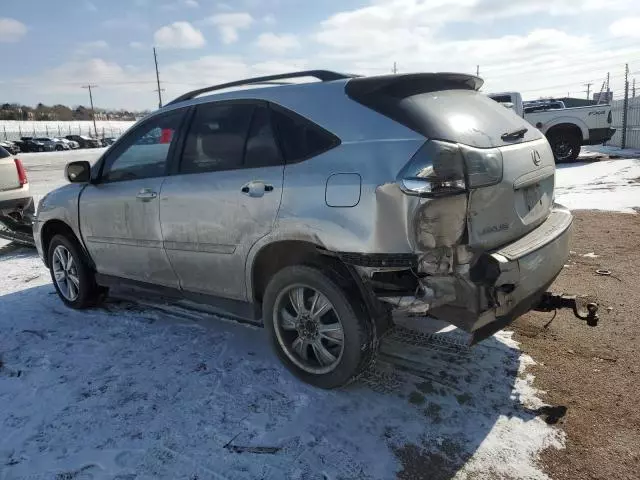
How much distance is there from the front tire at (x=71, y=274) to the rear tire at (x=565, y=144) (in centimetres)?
1498

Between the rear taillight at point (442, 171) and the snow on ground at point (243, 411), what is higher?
the rear taillight at point (442, 171)

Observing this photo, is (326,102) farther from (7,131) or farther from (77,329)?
(7,131)

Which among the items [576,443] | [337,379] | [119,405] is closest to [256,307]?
[337,379]

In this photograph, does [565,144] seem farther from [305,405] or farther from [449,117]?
→ [305,405]

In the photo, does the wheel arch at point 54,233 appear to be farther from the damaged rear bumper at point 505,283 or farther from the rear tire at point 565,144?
the rear tire at point 565,144

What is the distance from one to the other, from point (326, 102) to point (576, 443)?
2.36 metres

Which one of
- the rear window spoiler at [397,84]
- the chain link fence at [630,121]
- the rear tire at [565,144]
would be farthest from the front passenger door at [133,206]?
the chain link fence at [630,121]

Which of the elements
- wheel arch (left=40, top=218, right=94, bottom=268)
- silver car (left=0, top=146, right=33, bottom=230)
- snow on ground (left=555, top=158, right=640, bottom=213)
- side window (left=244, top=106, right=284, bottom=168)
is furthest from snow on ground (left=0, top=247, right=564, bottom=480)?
snow on ground (left=555, top=158, right=640, bottom=213)

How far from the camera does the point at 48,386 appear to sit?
3395mm

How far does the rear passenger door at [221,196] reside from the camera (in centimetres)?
327

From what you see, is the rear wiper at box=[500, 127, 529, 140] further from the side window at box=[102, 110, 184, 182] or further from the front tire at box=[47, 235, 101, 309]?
the front tire at box=[47, 235, 101, 309]

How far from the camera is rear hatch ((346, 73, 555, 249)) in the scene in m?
2.69

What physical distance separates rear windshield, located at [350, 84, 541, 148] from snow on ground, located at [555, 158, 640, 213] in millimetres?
6319

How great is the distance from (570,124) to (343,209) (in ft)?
50.5
